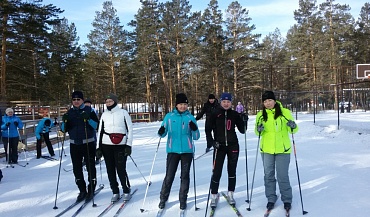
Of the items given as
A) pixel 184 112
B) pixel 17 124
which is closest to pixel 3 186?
pixel 17 124

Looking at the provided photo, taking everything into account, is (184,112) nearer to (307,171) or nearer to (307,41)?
(307,171)

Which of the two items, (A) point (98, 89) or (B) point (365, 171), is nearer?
(B) point (365, 171)

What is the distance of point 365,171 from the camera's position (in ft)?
23.0

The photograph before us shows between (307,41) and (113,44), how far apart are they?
87.1ft

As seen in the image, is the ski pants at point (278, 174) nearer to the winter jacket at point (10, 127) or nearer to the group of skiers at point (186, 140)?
the group of skiers at point (186, 140)

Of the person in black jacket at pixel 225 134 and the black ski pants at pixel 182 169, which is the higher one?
the person in black jacket at pixel 225 134

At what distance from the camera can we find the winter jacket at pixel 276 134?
4.60 m

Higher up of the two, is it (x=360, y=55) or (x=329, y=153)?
(x=360, y=55)

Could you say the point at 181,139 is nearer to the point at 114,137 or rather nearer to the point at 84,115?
the point at 114,137

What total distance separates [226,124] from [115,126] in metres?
1.86

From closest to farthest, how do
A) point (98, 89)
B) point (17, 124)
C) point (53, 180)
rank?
point (53, 180)
point (17, 124)
point (98, 89)

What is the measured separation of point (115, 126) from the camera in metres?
5.20

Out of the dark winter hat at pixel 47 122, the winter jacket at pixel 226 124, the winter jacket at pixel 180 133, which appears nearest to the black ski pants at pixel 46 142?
the dark winter hat at pixel 47 122

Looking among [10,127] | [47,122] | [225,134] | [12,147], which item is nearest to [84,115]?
[225,134]
